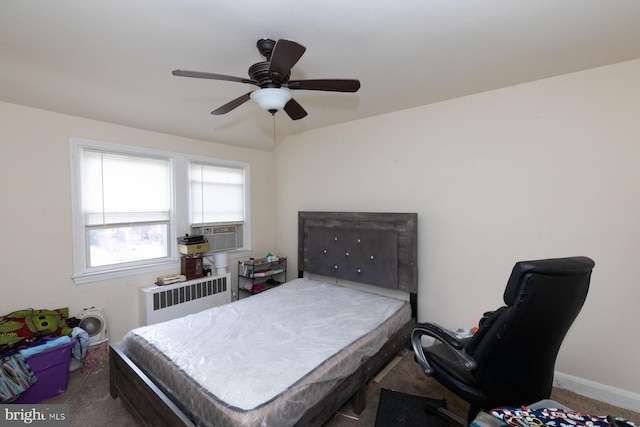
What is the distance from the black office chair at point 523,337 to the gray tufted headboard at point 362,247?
1312 mm

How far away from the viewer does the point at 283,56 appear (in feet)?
4.53

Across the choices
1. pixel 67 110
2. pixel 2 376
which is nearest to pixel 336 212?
pixel 67 110

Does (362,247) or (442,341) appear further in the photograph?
(362,247)

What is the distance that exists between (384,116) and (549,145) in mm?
1563

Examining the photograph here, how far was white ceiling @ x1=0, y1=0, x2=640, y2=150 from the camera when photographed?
1468mm

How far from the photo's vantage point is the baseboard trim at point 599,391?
6.62 ft

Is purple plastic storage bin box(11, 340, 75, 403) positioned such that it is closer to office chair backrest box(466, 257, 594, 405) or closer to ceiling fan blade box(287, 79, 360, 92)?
ceiling fan blade box(287, 79, 360, 92)

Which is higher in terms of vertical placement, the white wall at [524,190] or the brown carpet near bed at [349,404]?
the white wall at [524,190]

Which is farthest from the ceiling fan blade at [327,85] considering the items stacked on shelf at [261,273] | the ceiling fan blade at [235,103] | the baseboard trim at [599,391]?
the baseboard trim at [599,391]

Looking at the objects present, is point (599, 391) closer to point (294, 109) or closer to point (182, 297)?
point (294, 109)

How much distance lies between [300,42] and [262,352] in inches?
81.3

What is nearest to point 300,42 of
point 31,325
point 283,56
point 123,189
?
point 283,56

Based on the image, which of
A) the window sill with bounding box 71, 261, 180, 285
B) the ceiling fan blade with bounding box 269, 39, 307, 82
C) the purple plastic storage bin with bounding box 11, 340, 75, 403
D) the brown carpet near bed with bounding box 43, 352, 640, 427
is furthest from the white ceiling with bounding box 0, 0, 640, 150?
the brown carpet near bed with bounding box 43, 352, 640, 427

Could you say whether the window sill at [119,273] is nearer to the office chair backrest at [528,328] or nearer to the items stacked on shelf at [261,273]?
the items stacked on shelf at [261,273]
